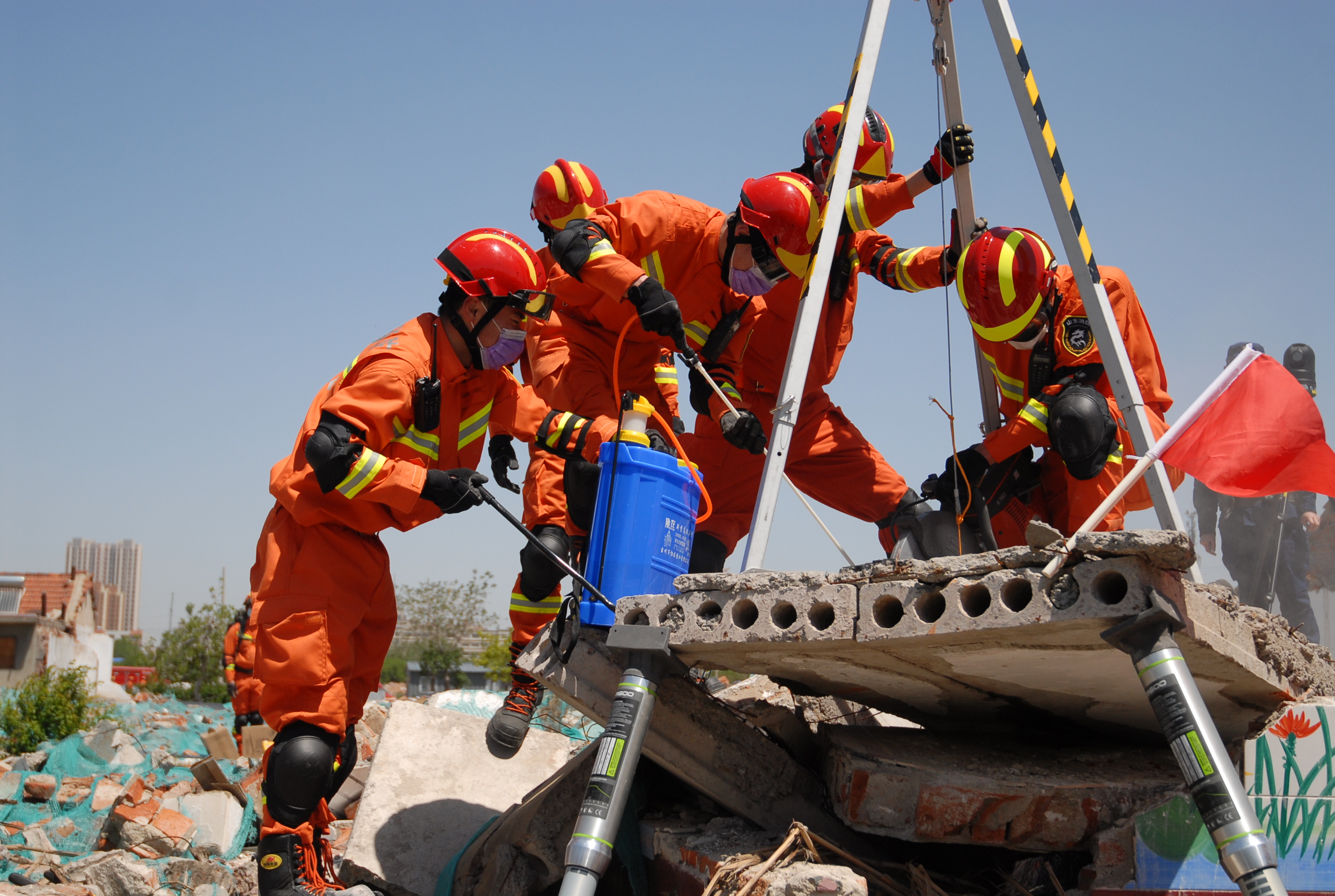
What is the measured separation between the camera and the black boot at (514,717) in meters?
3.61

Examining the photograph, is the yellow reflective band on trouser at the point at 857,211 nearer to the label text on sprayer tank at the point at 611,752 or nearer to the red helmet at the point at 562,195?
the red helmet at the point at 562,195

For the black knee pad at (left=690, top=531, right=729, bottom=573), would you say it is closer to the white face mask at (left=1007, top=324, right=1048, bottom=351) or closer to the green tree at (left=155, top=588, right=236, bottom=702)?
the white face mask at (left=1007, top=324, right=1048, bottom=351)

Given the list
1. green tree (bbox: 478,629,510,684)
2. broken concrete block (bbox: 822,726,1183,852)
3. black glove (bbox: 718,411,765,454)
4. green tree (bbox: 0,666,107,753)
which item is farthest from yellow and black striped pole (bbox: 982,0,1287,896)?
green tree (bbox: 478,629,510,684)

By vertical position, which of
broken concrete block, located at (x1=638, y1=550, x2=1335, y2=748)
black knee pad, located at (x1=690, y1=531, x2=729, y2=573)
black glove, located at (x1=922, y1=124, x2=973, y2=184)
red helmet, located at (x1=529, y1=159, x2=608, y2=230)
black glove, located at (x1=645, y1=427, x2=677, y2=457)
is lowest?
broken concrete block, located at (x1=638, y1=550, x2=1335, y2=748)

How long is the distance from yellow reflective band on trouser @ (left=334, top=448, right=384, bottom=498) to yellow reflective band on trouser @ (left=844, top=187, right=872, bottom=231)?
250 centimetres

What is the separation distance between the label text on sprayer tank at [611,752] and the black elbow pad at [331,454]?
1.22m

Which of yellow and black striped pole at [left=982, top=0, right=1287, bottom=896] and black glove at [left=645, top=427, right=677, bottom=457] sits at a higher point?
black glove at [left=645, top=427, right=677, bottom=457]

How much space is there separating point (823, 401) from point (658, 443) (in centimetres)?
163

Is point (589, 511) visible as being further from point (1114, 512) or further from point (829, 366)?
point (1114, 512)

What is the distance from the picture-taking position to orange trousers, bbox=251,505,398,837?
3.37 m

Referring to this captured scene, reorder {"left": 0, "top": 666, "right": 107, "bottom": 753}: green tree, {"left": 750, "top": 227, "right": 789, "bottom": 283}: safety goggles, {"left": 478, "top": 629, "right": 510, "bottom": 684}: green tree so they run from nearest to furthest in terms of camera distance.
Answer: {"left": 750, "top": 227, "right": 789, "bottom": 283}: safety goggles, {"left": 0, "top": 666, "right": 107, "bottom": 753}: green tree, {"left": 478, "top": 629, "right": 510, "bottom": 684}: green tree

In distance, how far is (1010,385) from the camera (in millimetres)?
4605

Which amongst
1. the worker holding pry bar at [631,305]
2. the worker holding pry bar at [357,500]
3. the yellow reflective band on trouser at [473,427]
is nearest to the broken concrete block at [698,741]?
the worker holding pry bar at [631,305]

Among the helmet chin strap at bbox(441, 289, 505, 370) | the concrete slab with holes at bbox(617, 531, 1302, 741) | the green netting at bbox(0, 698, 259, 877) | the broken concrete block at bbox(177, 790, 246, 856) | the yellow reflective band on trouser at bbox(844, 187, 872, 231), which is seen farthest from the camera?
the green netting at bbox(0, 698, 259, 877)
